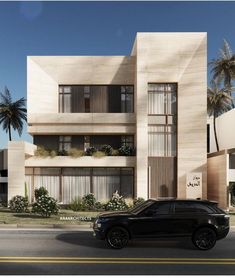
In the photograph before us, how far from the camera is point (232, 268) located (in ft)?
31.4

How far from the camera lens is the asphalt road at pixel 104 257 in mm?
9203

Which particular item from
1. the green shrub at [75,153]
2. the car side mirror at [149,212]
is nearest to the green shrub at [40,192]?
the green shrub at [75,153]

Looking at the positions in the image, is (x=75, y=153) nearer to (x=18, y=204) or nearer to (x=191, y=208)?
(x=18, y=204)

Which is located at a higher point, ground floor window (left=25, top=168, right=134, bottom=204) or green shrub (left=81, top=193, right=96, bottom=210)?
ground floor window (left=25, top=168, right=134, bottom=204)

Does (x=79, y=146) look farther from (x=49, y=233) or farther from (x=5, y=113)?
(x=5, y=113)

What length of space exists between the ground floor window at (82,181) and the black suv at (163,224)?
628 inches

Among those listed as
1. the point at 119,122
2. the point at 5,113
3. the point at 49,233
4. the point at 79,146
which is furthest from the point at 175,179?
the point at 5,113

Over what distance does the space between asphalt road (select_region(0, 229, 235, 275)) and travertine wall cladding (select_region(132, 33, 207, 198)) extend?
13285mm

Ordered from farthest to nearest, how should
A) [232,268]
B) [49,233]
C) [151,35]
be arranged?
1. [151,35]
2. [49,233]
3. [232,268]

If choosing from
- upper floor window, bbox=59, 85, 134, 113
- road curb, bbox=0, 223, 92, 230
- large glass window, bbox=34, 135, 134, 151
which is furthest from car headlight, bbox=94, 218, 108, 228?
upper floor window, bbox=59, 85, 134, 113

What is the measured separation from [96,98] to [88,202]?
930cm

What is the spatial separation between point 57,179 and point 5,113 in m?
21.6

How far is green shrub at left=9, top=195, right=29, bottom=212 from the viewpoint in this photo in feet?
75.2

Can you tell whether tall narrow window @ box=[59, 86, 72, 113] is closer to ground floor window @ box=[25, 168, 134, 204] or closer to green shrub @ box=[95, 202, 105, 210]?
ground floor window @ box=[25, 168, 134, 204]
